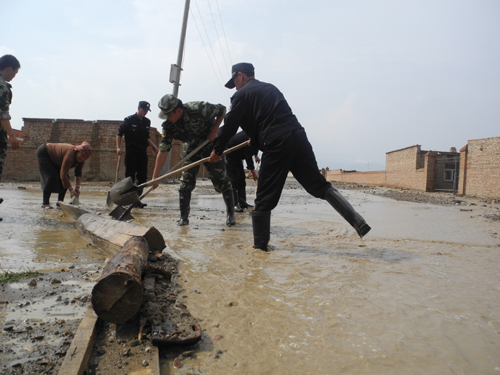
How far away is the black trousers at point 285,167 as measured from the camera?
280 centimetres

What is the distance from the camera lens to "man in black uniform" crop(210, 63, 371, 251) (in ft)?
9.24

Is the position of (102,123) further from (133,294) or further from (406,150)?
(406,150)

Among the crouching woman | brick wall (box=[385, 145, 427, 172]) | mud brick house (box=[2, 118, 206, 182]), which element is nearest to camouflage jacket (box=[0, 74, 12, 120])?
the crouching woman

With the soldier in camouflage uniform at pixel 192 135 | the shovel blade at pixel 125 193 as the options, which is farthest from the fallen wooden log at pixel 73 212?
the soldier in camouflage uniform at pixel 192 135

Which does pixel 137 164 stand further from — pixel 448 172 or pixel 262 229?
pixel 448 172

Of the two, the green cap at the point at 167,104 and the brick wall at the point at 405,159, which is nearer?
the green cap at the point at 167,104

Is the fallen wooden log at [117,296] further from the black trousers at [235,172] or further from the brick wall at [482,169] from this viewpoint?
the brick wall at [482,169]

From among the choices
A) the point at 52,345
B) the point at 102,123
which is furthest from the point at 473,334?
the point at 102,123

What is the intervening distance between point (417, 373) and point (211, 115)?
11.8ft

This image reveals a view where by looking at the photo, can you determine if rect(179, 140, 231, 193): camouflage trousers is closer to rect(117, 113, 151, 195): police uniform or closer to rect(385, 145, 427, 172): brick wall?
rect(117, 113, 151, 195): police uniform

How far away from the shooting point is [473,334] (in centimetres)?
140

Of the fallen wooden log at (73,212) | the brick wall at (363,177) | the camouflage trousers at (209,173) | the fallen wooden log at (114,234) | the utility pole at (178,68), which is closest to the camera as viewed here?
the fallen wooden log at (114,234)

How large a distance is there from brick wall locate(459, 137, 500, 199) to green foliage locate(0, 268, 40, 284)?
50.4 ft

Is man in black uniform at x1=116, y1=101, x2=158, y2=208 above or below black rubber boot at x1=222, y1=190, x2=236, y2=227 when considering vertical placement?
above
